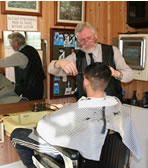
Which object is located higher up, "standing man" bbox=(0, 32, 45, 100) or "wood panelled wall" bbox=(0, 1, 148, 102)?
→ "wood panelled wall" bbox=(0, 1, 148, 102)

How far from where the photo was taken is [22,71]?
2.53 meters

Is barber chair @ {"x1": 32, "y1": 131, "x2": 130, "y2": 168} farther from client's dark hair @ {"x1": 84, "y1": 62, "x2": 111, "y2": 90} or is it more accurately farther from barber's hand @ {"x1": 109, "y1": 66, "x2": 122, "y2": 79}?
barber's hand @ {"x1": 109, "y1": 66, "x2": 122, "y2": 79}

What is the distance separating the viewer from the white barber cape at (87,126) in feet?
5.21

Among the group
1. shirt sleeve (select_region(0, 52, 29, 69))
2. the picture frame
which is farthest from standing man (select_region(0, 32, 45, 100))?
the picture frame

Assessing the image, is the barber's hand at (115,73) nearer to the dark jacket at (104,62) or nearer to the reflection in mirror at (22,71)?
the dark jacket at (104,62)

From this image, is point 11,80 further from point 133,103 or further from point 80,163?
point 133,103

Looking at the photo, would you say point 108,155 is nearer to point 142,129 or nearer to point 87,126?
point 87,126

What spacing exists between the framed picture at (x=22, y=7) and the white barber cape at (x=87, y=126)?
1184mm

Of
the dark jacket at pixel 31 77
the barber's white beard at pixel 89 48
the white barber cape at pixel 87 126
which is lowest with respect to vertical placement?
the white barber cape at pixel 87 126

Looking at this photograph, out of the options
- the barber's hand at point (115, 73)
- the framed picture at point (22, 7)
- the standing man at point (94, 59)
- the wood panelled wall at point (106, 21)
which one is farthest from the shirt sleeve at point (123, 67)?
the framed picture at point (22, 7)

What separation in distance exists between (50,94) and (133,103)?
42.2 inches

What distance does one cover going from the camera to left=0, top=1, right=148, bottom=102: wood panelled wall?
8.81 feet

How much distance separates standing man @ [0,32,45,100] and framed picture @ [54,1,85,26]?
1.56 feet

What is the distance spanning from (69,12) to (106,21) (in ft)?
2.00
